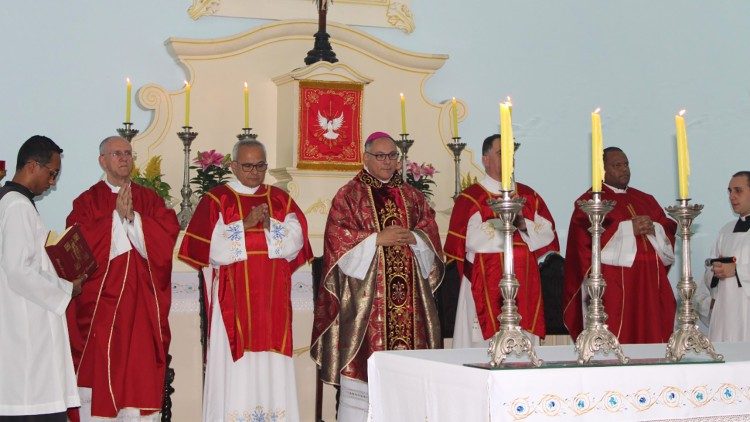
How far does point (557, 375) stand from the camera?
12.4 feet

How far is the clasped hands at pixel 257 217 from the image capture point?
22.4ft

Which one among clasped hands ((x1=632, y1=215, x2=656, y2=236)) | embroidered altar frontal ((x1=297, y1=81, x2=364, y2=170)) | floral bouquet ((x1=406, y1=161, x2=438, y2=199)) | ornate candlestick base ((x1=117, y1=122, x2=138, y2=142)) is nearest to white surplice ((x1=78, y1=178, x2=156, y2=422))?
ornate candlestick base ((x1=117, y1=122, x2=138, y2=142))

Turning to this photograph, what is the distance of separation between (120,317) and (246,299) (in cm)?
78

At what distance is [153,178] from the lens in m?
7.75

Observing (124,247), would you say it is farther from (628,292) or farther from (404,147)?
(628,292)

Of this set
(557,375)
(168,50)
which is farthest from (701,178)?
(557,375)

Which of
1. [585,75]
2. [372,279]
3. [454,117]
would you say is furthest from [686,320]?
[585,75]

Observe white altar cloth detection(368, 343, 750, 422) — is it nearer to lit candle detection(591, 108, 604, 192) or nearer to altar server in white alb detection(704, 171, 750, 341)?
lit candle detection(591, 108, 604, 192)

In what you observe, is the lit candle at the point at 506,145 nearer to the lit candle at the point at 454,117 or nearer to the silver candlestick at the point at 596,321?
the silver candlestick at the point at 596,321

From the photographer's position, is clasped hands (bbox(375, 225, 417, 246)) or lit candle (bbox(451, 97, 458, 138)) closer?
clasped hands (bbox(375, 225, 417, 246))

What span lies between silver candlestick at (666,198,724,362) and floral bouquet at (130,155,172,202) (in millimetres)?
4131

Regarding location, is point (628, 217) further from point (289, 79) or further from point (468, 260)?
point (289, 79)

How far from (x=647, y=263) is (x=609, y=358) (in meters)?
3.58

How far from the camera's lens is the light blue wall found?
9188 millimetres
